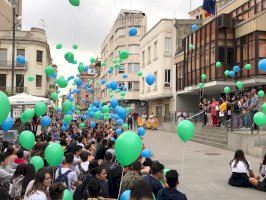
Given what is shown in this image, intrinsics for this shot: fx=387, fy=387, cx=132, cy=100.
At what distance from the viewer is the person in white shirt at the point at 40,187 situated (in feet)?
17.1

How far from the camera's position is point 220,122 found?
72.0 feet

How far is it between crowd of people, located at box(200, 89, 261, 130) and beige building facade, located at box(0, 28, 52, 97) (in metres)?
32.7

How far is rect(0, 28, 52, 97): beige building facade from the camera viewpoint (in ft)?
165

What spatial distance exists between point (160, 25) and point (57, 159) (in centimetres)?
3209

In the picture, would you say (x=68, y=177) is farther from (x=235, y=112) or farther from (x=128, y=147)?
(x=235, y=112)

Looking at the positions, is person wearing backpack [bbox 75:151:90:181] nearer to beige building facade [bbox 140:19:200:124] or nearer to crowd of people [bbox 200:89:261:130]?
crowd of people [bbox 200:89:261:130]

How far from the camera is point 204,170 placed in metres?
13.1

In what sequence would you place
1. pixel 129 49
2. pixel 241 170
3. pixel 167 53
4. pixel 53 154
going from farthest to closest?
pixel 129 49 → pixel 167 53 → pixel 241 170 → pixel 53 154

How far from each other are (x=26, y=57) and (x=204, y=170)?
42280 mm

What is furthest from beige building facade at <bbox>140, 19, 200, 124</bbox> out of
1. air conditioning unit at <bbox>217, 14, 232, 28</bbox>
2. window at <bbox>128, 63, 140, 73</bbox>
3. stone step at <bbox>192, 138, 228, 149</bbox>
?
window at <bbox>128, 63, 140, 73</bbox>

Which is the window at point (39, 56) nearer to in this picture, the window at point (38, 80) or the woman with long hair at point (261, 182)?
the window at point (38, 80)

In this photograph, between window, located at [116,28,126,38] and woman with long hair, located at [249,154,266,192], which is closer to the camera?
woman with long hair, located at [249,154,266,192]

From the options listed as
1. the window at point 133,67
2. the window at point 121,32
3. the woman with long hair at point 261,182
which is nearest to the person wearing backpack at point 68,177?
the woman with long hair at point 261,182

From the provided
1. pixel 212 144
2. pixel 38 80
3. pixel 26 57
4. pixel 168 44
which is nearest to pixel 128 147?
pixel 212 144
